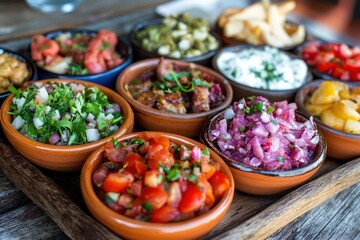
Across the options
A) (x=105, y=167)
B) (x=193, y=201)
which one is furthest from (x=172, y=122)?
(x=193, y=201)

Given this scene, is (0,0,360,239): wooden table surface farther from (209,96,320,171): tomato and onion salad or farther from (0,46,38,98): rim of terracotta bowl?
(0,46,38,98): rim of terracotta bowl

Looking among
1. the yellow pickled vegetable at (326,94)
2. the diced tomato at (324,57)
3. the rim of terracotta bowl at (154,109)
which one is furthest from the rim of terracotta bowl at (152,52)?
the yellow pickled vegetable at (326,94)

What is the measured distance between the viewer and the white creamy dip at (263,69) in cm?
320

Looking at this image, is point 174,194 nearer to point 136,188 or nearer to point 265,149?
point 136,188

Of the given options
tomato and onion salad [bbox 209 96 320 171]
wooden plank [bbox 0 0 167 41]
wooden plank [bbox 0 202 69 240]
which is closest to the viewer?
wooden plank [bbox 0 202 69 240]

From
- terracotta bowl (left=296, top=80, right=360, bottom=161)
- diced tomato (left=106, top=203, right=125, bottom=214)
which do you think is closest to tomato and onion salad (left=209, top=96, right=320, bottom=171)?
terracotta bowl (left=296, top=80, right=360, bottom=161)

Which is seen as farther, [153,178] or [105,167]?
[105,167]

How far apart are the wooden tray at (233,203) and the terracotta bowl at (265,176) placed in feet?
0.21

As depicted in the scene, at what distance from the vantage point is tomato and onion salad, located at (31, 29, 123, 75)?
3.10 m

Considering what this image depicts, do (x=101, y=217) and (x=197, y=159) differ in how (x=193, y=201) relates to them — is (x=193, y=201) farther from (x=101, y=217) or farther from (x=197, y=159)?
(x=101, y=217)

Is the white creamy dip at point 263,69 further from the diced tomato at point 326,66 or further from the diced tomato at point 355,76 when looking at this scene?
the diced tomato at point 355,76

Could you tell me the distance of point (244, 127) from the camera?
8.11ft

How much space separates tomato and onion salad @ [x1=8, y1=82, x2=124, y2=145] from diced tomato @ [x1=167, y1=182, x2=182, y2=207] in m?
0.65

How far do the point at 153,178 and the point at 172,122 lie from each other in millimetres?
808
